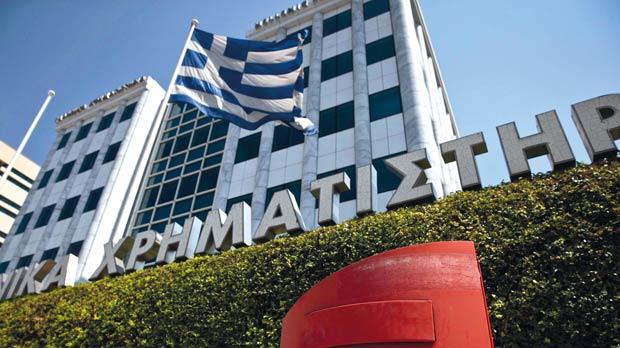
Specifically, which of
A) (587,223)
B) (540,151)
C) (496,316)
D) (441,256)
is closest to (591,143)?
(540,151)

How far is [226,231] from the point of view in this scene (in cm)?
1503

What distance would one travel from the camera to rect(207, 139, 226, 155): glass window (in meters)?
27.2

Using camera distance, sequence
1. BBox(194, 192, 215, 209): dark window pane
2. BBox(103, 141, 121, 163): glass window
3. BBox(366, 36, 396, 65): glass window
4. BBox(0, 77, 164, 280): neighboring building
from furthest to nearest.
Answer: BBox(103, 141, 121, 163): glass window
BBox(0, 77, 164, 280): neighboring building
BBox(194, 192, 215, 209): dark window pane
BBox(366, 36, 396, 65): glass window

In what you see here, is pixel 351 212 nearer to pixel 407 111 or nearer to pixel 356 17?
pixel 407 111

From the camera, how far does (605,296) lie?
7336 millimetres

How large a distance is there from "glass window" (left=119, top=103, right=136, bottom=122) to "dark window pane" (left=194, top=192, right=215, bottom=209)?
14013 millimetres

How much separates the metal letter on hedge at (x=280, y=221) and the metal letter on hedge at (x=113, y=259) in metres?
6.35

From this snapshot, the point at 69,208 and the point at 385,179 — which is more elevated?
the point at 69,208

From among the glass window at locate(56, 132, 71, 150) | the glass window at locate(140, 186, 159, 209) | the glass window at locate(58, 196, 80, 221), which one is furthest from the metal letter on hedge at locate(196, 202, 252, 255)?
the glass window at locate(56, 132, 71, 150)

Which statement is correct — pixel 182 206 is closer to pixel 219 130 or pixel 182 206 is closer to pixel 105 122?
pixel 219 130

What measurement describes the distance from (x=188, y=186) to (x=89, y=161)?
12148 millimetres

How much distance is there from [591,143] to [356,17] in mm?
19177

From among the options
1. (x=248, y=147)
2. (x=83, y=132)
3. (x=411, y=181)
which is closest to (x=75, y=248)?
(x=83, y=132)

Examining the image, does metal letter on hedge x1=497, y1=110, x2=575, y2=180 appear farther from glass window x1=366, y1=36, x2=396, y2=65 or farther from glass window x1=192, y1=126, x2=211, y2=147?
glass window x1=192, y1=126, x2=211, y2=147
